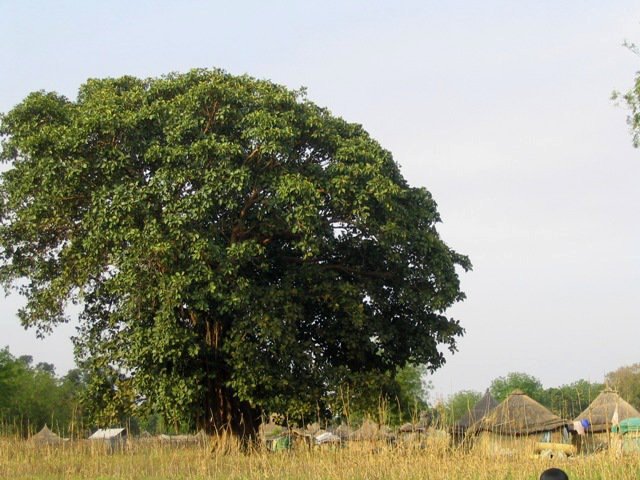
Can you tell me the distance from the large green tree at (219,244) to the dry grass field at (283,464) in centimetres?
243

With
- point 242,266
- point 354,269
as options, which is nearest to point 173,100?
point 242,266

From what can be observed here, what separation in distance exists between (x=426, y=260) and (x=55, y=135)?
6.83 metres

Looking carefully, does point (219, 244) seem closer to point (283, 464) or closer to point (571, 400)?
point (283, 464)

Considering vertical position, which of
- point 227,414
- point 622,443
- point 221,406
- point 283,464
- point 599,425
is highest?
point 221,406

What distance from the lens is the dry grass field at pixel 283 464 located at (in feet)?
24.4

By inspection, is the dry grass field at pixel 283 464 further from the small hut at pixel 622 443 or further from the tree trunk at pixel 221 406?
the tree trunk at pixel 221 406

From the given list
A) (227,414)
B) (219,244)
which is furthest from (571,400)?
(227,414)

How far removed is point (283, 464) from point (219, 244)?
16.4 ft

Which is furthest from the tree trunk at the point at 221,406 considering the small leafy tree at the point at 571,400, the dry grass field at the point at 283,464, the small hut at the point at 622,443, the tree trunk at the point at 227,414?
the small hut at the point at 622,443

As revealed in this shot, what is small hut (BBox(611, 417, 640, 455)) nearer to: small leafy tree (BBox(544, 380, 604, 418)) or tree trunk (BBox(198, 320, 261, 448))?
small leafy tree (BBox(544, 380, 604, 418))

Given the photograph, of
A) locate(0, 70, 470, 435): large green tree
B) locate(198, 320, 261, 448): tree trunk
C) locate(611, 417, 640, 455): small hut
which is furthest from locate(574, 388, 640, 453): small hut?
locate(198, 320, 261, 448): tree trunk

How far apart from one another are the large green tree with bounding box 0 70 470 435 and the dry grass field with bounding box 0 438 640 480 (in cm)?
243

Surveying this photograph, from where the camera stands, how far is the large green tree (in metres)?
12.6

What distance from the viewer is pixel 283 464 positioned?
8.79 metres
